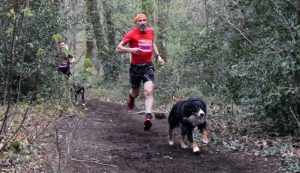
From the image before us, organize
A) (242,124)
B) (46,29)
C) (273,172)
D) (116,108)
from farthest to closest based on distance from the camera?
(116,108) < (46,29) < (242,124) < (273,172)

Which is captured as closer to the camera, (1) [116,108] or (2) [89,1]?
(1) [116,108]

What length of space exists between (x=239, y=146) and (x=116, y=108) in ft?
22.5

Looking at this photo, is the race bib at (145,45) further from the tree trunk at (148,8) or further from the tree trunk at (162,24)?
the tree trunk at (162,24)

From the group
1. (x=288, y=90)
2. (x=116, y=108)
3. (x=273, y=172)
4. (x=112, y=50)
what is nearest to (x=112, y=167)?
(x=273, y=172)

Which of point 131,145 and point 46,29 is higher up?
point 46,29

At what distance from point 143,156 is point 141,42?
294cm

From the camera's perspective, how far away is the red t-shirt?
28.5 feet

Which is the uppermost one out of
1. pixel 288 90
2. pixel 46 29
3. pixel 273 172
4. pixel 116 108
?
pixel 46 29

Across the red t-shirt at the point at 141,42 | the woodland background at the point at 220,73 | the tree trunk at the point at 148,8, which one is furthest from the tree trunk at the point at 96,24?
the red t-shirt at the point at 141,42

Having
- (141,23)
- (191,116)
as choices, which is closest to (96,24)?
(141,23)

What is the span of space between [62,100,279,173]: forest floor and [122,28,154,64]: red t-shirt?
1.60 metres

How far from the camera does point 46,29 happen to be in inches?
462

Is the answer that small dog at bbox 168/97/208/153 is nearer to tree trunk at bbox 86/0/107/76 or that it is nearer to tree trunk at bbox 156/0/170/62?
tree trunk at bbox 156/0/170/62

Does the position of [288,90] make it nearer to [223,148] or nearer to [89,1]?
[223,148]
